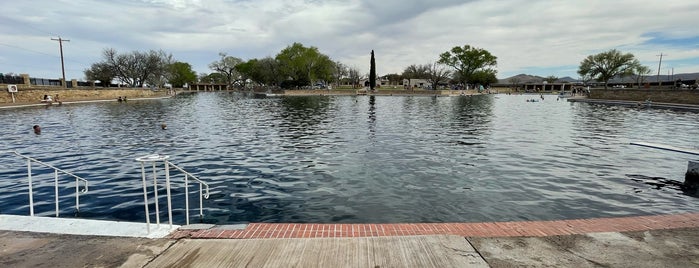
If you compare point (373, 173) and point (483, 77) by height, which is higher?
point (483, 77)

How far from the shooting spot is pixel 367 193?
9.23 m

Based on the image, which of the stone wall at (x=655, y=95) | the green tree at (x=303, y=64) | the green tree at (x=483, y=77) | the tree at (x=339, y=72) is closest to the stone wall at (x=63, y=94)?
the green tree at (x=303, y=64)

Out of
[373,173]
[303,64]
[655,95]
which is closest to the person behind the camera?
[373,173]

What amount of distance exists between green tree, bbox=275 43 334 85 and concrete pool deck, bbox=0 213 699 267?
9809 cm

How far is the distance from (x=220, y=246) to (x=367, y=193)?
5.26 meters

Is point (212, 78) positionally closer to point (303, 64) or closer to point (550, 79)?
point (303, 64)

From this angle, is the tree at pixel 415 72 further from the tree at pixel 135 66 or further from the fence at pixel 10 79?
the fence at pixel 10 79

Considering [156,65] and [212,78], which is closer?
[156,65]

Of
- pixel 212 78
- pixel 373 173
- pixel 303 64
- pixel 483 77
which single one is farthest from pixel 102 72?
pixel 483 77

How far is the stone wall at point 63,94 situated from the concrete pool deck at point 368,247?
55239 millimetres

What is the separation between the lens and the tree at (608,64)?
90.4m

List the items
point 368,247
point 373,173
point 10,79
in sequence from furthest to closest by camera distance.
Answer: point 10,79 < point 373,173 < point 368,247

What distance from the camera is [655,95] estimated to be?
153 feet

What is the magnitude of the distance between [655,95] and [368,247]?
2389 inches
